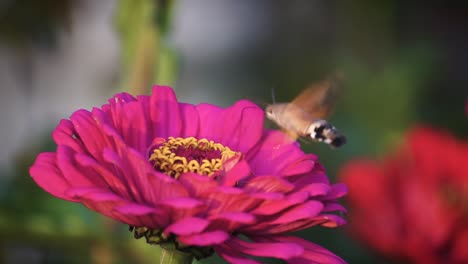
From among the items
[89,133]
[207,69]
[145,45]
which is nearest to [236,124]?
[89,133]

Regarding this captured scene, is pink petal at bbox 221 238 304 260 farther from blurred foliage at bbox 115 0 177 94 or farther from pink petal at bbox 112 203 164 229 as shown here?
blurred foliage at bbox 115 0 177 94

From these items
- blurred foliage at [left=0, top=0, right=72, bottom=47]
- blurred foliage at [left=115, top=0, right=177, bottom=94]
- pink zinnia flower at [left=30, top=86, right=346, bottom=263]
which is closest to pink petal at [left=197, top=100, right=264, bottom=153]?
pink zinnia flower at [left=30, top=86, right=346, bottom=263]

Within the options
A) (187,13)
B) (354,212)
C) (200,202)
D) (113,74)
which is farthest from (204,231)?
(187,13)

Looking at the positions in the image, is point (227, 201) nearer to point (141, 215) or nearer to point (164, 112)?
point (141, 215)

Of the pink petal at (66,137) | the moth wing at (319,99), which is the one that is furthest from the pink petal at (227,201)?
the moth wing at (319,99)

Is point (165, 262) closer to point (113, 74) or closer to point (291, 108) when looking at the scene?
point (291, 108)

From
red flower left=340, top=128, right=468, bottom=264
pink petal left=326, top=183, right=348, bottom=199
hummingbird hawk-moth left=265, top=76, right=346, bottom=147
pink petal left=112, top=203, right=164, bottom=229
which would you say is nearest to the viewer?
pink petal left=112, top=203, right=164, bottom=229
